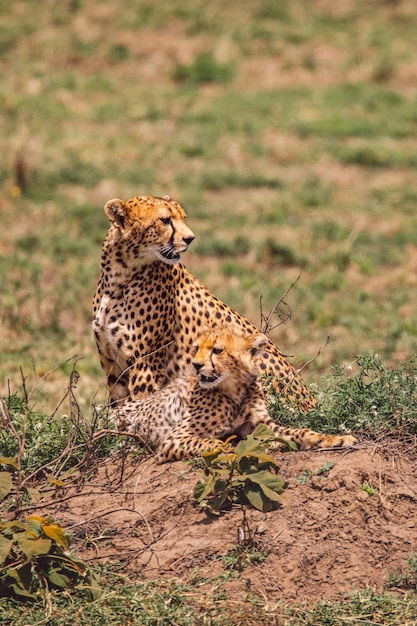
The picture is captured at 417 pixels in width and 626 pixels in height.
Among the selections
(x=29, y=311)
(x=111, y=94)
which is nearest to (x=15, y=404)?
(x=29, y=311)

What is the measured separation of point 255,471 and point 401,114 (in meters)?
9.76

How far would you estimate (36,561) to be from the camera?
196 inches

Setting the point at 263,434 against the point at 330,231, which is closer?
the point at 263,434

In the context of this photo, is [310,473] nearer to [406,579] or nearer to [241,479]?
[241,479]

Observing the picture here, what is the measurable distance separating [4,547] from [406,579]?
5.24ft

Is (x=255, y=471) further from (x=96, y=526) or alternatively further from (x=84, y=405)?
(x=84, y=405)

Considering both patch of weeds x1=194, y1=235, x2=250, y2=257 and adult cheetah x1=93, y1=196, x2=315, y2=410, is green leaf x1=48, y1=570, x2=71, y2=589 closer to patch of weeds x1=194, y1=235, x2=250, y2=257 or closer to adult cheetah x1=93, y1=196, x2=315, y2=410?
adult cheetah x1=93, y1=196, x2=315, y2=410

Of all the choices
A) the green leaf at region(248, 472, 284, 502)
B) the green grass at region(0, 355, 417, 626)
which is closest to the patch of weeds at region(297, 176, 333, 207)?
the green grass at region(0, 355, 417, 626)

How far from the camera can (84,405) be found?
765 cm

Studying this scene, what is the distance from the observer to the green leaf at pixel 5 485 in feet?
17.2

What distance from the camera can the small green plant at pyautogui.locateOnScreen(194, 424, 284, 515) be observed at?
532 cm

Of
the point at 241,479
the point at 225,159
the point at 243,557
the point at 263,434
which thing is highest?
the point at 263,434

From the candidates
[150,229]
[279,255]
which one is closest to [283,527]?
[150,229]

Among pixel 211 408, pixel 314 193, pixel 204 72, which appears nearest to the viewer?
pixel 211 408
